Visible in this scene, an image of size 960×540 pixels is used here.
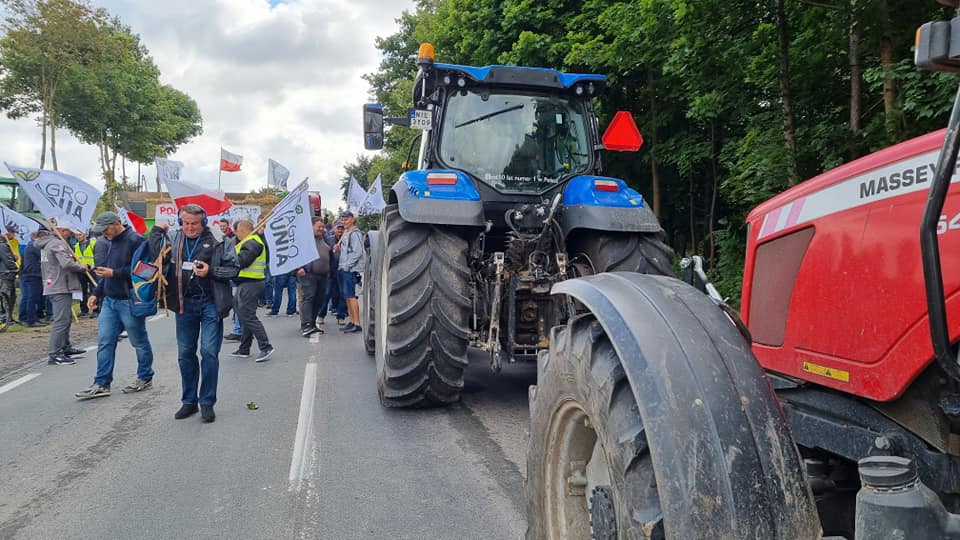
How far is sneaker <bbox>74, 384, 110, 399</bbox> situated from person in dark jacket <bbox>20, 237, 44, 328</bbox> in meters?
6.99

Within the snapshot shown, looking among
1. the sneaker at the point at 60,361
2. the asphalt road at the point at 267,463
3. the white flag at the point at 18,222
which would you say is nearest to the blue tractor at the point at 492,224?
the asphalt road at the point at 267,463

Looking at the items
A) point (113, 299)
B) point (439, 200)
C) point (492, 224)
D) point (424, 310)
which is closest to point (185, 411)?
point (113, 299)

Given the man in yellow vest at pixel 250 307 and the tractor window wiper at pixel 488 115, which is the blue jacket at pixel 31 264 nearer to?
the man in yellow vest at pixel 250 307

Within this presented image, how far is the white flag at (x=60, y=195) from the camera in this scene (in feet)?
28.9

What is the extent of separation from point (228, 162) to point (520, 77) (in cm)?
1309

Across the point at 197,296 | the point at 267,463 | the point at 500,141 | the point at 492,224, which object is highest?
the point at 500,141

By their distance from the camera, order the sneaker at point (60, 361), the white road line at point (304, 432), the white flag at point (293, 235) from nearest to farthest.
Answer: the white road line at point (304, 432), the white flag at point (293, 235), the sneaker at point (60, 361)

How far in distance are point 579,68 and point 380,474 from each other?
11304 millimetres

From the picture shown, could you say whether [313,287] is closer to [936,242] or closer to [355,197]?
[355,197]

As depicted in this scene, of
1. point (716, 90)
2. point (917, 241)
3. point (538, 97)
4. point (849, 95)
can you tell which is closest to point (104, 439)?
point (538, 97)

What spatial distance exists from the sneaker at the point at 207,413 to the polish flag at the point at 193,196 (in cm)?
230

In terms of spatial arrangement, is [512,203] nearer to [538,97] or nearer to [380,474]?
[538,97]

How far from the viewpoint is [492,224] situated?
20.5 feet

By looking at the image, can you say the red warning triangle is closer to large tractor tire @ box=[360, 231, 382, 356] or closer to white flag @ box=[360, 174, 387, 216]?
large tractor tire @ box=[360, 231, 382, 356]
